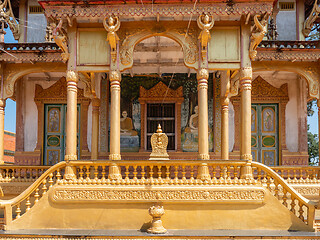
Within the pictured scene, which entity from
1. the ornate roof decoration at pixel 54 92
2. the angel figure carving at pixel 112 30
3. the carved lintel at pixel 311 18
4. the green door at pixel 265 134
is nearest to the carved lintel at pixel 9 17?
the ornate roof decoration at pixel 54 92

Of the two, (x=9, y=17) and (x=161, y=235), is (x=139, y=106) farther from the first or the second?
(x=161, y=235)

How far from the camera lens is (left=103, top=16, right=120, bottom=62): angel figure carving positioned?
7688mm

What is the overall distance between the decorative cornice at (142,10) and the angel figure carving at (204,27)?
0.15 meters

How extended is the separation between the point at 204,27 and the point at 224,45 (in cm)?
75

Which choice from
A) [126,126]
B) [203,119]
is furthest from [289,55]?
[126,126]

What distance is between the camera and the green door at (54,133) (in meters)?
12.6

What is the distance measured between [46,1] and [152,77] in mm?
5552

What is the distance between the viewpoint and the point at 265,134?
12.6 meters

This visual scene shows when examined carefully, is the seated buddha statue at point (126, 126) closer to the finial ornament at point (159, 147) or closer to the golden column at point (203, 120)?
the finial ornament at point (159, 147)

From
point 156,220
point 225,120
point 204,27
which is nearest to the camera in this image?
point 156,220

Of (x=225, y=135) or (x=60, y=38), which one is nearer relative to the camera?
(x=60, y=38)

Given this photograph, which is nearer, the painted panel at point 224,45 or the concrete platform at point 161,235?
the concrete platform at point 161,235

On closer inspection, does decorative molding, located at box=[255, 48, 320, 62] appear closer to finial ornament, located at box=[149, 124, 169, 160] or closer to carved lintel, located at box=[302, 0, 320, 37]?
carved lintel, located at box=[302, 0, 320, 37]

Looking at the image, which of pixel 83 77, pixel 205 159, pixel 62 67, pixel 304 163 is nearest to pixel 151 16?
pixel 83 77
